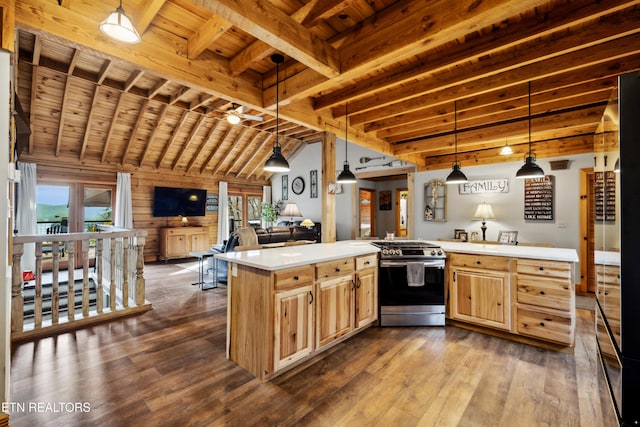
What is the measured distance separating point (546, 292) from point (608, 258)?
2.00 meters

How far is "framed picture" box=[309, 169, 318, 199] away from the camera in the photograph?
9158mm

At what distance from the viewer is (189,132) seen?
7.42 meters

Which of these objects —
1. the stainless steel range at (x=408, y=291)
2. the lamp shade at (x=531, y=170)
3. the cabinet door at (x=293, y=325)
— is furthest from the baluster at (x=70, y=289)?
the lamp shade at (x=531, y=170)

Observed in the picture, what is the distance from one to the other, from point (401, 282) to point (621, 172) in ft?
7.98

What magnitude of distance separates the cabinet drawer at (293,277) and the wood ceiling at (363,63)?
1.67m

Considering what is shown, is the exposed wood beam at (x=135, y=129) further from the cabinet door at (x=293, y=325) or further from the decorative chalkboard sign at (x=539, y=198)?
the decorative chalkboard sign at (x=539, y=198)

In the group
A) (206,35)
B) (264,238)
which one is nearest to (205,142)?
(264,238)

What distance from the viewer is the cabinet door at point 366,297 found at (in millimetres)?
2963

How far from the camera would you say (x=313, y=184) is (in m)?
9.23

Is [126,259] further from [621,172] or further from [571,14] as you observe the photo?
[571,14]

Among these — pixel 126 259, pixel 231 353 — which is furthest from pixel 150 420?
pixel 126 259

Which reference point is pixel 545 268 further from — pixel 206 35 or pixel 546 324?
pixel 206 35

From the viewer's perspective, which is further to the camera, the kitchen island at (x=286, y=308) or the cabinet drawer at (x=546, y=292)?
the cabinet drawer at (x=546, y=292)

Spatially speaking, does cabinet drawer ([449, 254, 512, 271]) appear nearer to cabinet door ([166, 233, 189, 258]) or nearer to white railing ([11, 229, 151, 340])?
white railing ([11, 229, 151, 340])
